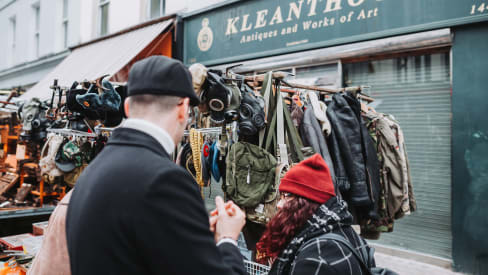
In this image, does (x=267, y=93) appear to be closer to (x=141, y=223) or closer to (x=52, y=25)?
(x=141, y=223)

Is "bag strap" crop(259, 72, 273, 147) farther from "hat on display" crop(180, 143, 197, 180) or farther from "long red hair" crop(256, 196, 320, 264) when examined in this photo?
"long red hair" crop(256, 196, 320, 264)

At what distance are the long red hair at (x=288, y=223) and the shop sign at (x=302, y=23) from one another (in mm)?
4700

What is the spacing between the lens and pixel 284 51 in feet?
24.1

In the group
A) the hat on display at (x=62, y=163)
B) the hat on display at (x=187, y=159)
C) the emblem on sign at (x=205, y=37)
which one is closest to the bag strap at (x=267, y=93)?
the hat on display at (x=187, y=159)

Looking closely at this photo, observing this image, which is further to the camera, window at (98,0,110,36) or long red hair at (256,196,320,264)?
window at (98,0,110,36)

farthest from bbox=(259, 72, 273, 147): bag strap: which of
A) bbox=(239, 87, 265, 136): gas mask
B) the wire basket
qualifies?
the wire basket

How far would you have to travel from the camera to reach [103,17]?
12016 mm

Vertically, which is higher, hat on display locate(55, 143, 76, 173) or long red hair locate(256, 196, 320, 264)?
hat on display locate(55, 143, 76, 173)

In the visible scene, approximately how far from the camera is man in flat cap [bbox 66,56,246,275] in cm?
114

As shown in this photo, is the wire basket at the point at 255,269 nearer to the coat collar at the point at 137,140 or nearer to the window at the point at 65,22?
the coat collar at the point at 137,140

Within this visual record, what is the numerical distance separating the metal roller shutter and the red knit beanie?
171 inches

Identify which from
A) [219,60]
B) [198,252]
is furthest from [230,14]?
[198,252]

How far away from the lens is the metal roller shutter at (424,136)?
18.3ft

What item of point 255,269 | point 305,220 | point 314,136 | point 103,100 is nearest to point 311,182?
point 305,220
